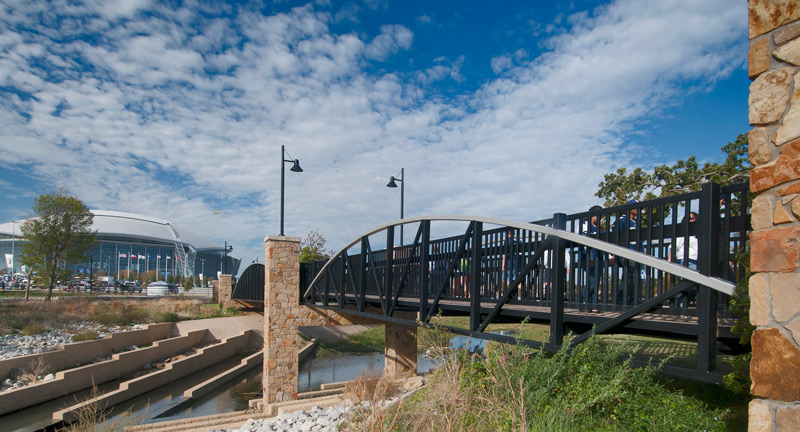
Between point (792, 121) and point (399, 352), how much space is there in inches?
503

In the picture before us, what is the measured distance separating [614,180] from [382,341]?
1782 centimetres

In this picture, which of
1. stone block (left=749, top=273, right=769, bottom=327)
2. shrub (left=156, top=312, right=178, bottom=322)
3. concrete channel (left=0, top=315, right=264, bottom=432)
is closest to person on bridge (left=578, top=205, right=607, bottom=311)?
stone block (left=749, top=273, right=769, bottom=327)

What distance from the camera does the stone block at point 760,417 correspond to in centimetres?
250

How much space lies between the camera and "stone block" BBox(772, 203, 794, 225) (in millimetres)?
2516

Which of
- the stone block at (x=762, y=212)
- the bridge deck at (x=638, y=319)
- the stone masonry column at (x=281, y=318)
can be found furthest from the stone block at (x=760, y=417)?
the stone masonry column at (x=281, y=318)

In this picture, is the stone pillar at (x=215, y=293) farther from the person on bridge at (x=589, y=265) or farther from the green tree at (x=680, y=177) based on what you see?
the person on bridge at (x=589, y=265)

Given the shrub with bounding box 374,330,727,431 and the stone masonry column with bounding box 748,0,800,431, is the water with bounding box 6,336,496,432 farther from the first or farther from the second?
the stone masonry column with bounding box 748,0,800,431

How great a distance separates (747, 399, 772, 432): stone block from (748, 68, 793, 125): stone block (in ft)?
5.43

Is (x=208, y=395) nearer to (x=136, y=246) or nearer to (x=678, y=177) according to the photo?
(x=678, y=177)

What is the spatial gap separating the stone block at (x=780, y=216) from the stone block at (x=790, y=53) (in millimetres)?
843

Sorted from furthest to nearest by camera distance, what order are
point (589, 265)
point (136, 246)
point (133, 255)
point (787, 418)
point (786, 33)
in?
point (136, 246) → point (133, 255) → point (589, 265) → point (786, 33) → point (787, 418)

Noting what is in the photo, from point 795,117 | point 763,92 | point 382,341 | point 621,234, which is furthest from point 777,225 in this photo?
point 382,341

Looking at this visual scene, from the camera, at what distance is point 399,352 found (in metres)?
14.1

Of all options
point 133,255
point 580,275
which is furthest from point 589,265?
point 133,255
